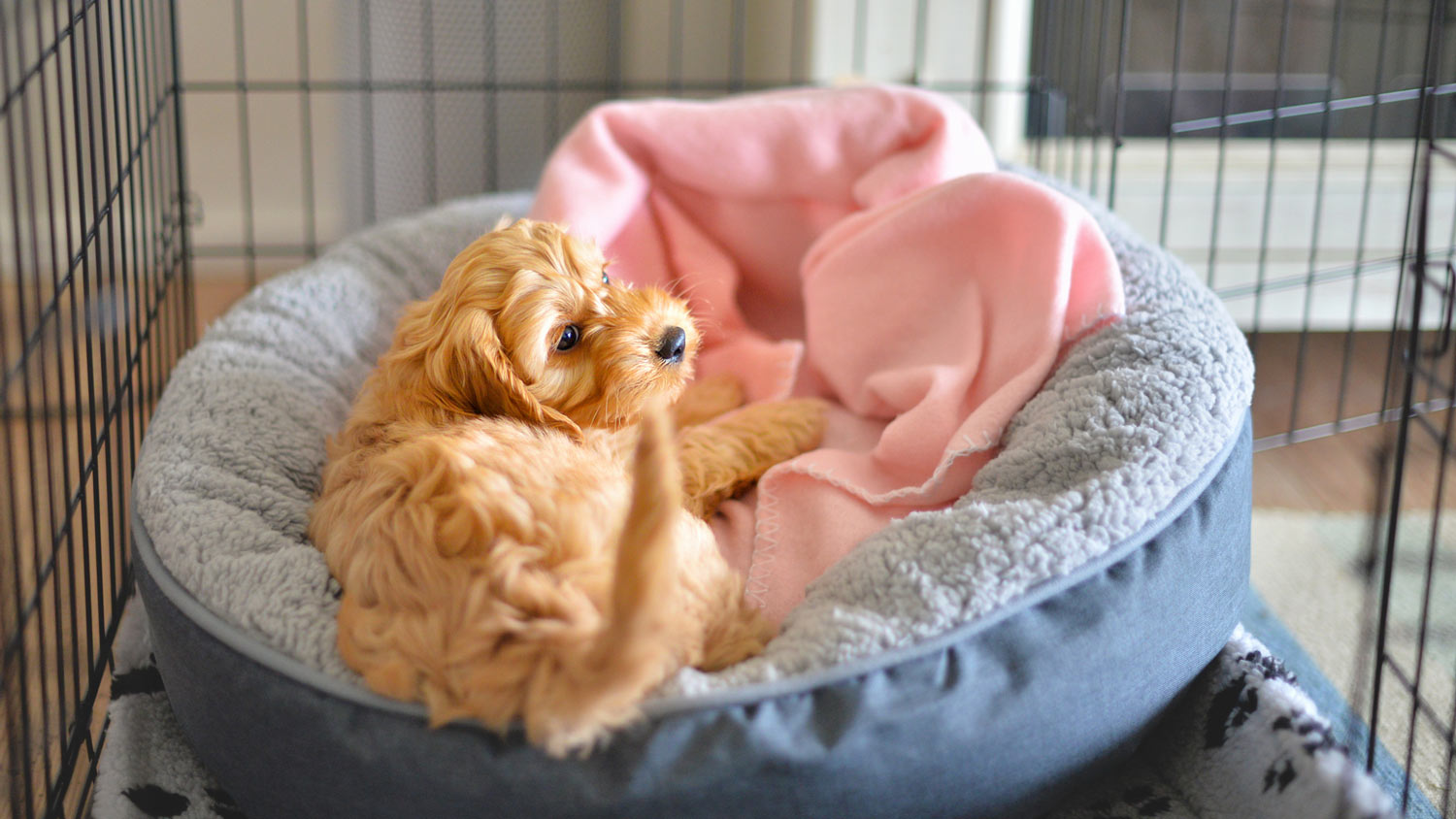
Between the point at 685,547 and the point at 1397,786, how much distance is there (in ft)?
3.60

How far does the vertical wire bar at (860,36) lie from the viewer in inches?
125

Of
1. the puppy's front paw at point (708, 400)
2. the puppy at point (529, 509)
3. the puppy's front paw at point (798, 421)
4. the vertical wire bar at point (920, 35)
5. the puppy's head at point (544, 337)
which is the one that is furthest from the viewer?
the vertical wire bar at point (920, 35)

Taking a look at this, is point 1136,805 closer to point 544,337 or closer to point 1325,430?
point 544,337

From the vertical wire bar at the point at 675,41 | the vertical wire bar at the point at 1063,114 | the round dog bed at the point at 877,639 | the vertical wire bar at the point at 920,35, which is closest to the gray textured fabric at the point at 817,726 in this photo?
the round dog bed at the point at 877,639

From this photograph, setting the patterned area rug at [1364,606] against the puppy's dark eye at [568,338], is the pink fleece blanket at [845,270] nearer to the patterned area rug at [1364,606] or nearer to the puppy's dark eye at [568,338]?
the puppy's dark eye at [568,338]

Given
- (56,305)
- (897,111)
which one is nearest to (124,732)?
(56,305)

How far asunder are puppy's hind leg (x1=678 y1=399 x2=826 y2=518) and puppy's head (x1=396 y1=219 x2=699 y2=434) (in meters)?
0.20

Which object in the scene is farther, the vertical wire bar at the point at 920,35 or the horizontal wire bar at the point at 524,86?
the vertical wire bar at the point at 920,35

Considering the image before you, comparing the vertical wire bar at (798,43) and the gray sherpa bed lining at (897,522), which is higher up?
the vertical wire bar at (798,43)

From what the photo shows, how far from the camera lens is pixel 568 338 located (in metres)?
1.56

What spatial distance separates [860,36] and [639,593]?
246cm

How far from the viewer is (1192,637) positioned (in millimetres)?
1518

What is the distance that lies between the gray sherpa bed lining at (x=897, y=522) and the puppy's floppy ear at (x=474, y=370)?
10.1 inches

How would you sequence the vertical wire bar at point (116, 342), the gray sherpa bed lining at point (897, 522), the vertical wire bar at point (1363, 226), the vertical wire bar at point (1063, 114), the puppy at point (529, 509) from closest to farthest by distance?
the puppy at point (529, 509) < the gray sherpa bed lining at point (897, 522) < the vertical wire bar at point (116, 342) < the vertical wire bar at point (1363, 226) < the vertical wire bar at point (1063, 114)
